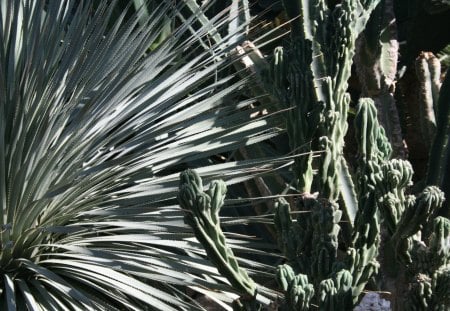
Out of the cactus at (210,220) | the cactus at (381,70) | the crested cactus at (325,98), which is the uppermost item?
the cactus at (381,70)

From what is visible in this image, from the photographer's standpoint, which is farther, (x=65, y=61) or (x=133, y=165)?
(x=65, y=61)

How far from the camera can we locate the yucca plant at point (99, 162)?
2.90 meters

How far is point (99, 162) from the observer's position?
324 cm

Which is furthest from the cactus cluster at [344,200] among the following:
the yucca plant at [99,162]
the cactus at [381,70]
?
the yucca plant at [99,162]

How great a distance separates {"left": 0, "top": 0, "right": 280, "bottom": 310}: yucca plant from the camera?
290 centimetres

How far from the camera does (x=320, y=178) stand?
2662 millimetres

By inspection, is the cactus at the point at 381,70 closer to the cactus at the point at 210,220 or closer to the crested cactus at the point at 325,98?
the crested cactus at the point at 325,98

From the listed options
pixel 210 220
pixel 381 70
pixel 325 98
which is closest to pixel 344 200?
pixel 325 98

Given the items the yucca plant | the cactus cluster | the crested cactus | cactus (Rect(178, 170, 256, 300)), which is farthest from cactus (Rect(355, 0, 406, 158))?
cactus (Rect(178, 170, 256, 300))

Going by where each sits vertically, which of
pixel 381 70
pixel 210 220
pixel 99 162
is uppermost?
pixel 381 70

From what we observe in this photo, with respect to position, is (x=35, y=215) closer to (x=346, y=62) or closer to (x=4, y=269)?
(x=4, y=269)

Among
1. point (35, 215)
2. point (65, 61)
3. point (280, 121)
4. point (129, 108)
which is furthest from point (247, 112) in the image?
point (35, 215)

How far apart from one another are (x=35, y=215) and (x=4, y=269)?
7.7 inches

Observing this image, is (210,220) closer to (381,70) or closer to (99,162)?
(99,162)
